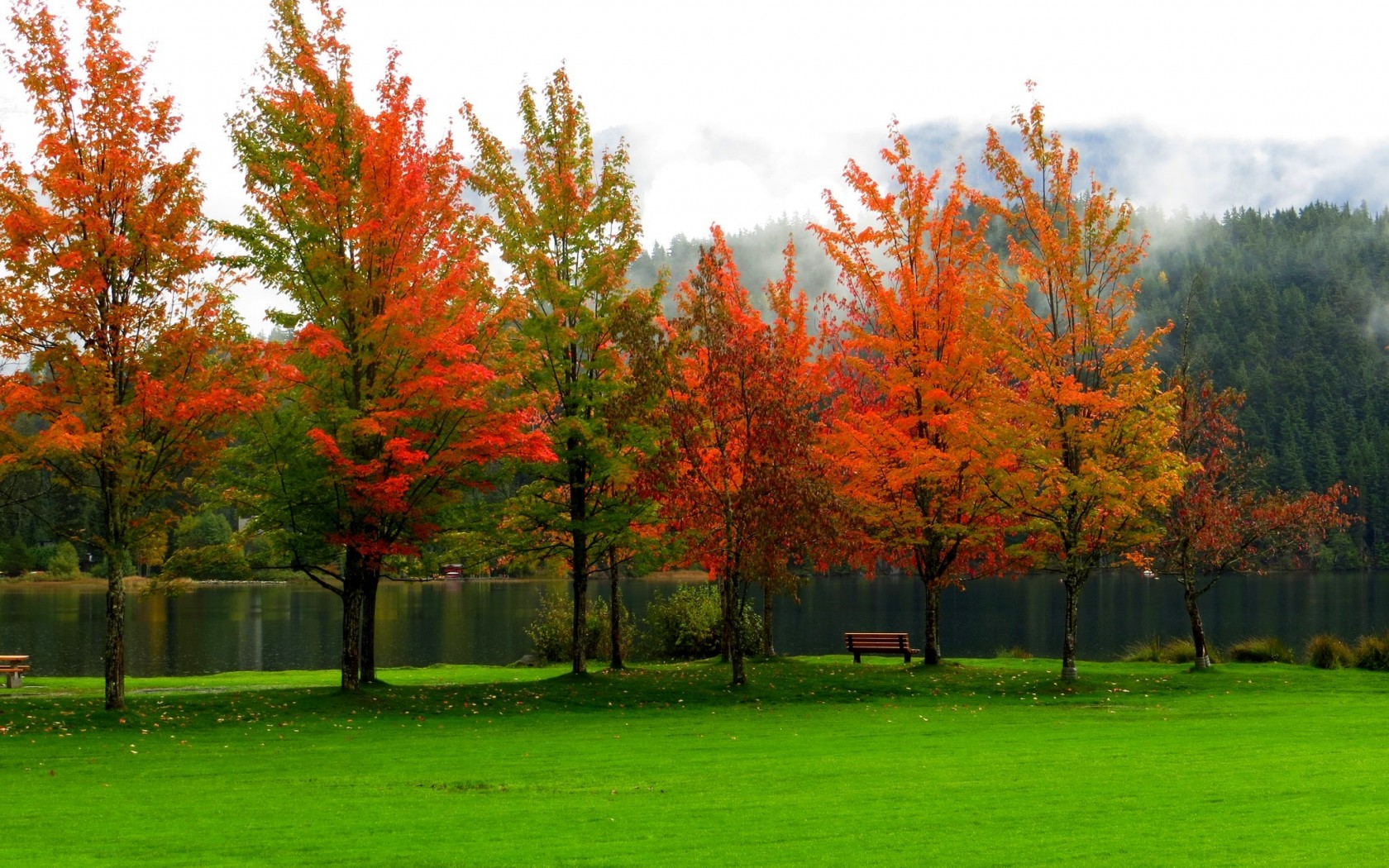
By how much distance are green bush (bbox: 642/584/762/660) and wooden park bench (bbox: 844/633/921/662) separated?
7.08m

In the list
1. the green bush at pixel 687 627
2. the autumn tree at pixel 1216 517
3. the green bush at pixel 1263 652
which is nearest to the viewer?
the autumn tree at pixel 1216 517

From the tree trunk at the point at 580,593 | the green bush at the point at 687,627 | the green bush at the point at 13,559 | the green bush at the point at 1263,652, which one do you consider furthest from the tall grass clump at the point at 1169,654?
the green bush at the point at 13,559

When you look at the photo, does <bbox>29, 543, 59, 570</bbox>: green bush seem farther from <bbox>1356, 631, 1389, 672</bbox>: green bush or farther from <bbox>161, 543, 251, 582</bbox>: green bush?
<bbox>1356, 631, 1389, 672</bbox>: green bush

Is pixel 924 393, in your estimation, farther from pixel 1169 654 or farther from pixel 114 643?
pixel 114 643

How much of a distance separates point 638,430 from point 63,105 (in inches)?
558

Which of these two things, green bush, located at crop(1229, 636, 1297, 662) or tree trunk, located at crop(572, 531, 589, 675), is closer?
tree trunk, located at crop(572, 531, 589, 675)

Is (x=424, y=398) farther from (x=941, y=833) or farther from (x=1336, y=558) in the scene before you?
(x=1336, y=558)

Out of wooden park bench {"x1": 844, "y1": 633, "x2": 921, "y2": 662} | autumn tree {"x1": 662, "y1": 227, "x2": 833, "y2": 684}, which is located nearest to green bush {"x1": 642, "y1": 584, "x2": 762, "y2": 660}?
wooden park bench {"x1": 844, "y1": 633, "x2": 921, "y2": 662}

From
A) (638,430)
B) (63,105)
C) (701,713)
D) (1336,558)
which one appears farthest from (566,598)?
(1336,558)

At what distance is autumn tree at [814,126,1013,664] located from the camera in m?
28.6

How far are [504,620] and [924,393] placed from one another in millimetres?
51321

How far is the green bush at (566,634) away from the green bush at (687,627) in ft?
3.58

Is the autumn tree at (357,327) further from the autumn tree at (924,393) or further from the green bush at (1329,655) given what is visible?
the green bush at (1329,655)

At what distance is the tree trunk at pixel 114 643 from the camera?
2197cm
